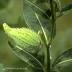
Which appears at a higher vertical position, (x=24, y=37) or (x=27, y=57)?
(x=24, y=37)

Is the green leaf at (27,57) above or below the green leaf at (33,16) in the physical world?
below

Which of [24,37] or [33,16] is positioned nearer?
[24,37]

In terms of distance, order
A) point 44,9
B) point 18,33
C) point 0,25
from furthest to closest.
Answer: point 0,25 < point 44,9 < point 18,33

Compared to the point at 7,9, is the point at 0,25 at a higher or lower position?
higher

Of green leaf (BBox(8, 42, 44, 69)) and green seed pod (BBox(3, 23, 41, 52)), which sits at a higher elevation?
green seed pod (BBox(3, 23, 41, 52))

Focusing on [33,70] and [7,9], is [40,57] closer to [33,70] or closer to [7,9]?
[33,70]

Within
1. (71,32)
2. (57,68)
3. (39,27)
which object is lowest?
(71,32)

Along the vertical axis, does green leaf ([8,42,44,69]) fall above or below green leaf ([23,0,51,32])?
below

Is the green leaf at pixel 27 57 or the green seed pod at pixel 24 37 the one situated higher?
the green seed pod at pixel 24 37

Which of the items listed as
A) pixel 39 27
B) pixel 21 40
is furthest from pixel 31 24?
pixel 21 40

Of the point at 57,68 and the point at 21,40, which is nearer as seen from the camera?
the point at 21,40

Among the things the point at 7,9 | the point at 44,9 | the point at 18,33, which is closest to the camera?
the point at 18,33
